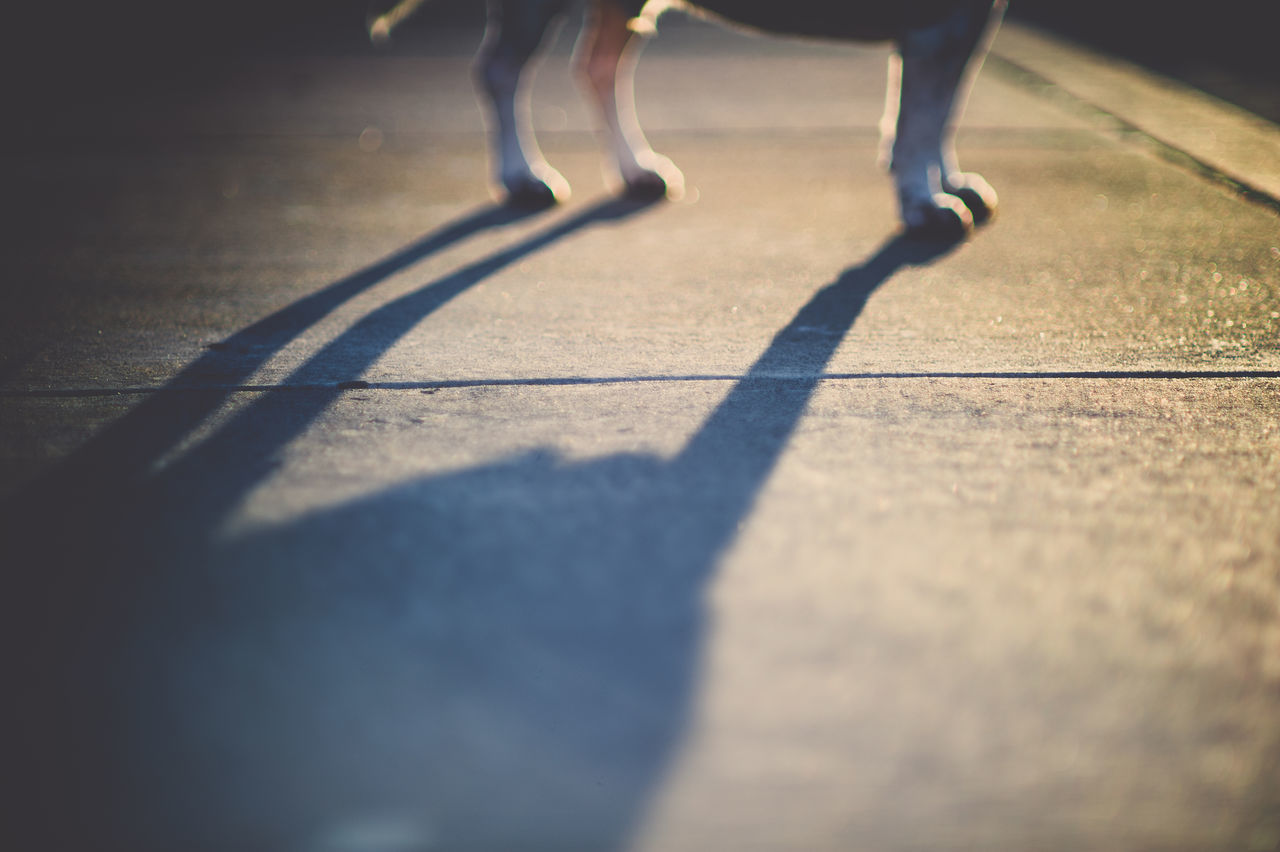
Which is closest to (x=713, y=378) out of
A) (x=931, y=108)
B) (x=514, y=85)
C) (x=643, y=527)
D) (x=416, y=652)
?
(x=643, y=527)

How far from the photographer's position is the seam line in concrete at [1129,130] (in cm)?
367

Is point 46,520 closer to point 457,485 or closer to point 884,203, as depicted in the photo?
point 457,485

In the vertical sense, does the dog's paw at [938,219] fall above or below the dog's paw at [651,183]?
below

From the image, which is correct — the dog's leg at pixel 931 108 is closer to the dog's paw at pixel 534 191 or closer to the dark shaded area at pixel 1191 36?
the dog's paw at pixel 534 191

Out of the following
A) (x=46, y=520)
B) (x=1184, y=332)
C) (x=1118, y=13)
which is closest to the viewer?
(x=46, y=520)

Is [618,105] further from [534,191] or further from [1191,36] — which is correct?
[1191,36]

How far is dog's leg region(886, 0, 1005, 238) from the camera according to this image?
318 cm

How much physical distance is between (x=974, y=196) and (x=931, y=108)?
14.4 inches

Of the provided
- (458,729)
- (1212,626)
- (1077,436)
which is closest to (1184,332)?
(1077,436)

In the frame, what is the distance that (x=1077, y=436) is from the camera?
2.03 meters

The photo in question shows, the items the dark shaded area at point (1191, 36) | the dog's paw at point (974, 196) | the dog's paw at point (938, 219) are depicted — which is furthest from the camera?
the dark shaded area at point (1191, 36)

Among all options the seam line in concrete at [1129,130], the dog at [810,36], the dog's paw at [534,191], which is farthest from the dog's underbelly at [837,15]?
the seam line in concrete at [1129,130]

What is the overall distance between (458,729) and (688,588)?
419 mm

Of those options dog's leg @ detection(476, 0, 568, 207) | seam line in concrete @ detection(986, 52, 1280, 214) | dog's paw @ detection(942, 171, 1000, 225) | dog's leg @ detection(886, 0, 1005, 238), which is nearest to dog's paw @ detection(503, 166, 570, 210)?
dog's leg @ detection(476, 0, 568, 207)
